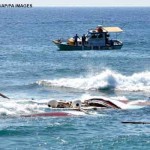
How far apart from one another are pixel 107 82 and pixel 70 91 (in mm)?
4874

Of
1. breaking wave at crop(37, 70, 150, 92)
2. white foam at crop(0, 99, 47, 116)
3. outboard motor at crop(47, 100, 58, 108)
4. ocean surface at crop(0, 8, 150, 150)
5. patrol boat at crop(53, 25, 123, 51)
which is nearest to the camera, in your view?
ocean surface at crop(0, 8, 150, 150)

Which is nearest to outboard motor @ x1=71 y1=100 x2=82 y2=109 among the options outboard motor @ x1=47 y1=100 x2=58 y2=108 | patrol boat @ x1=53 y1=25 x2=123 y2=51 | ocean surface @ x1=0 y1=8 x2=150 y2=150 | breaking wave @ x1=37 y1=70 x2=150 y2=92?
outboard motor @ x1=47 y1=100 x2=58 y2=108

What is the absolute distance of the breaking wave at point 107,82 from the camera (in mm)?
59156

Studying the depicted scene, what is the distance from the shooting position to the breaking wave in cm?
5916

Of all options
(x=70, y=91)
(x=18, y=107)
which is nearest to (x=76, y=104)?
(x=18, y=107)

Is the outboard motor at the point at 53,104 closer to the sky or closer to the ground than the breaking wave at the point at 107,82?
closer to the sky

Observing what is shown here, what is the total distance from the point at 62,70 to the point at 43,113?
95.2ft

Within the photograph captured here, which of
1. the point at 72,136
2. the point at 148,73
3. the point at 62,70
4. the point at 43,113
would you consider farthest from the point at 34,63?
the point at 72,136

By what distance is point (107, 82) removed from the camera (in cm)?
6059

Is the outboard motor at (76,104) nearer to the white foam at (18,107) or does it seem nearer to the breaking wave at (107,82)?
the white foam at (18,107)

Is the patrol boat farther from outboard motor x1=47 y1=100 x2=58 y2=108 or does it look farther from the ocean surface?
outboard motor x1=47 y1=100 x2=58 y2=108

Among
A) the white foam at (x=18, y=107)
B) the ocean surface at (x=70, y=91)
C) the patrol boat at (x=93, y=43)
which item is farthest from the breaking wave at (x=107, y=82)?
the patrol boat at (x=93, y=43)

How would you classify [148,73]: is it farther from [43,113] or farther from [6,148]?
[6,148]

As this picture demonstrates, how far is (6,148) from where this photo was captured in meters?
35.1
